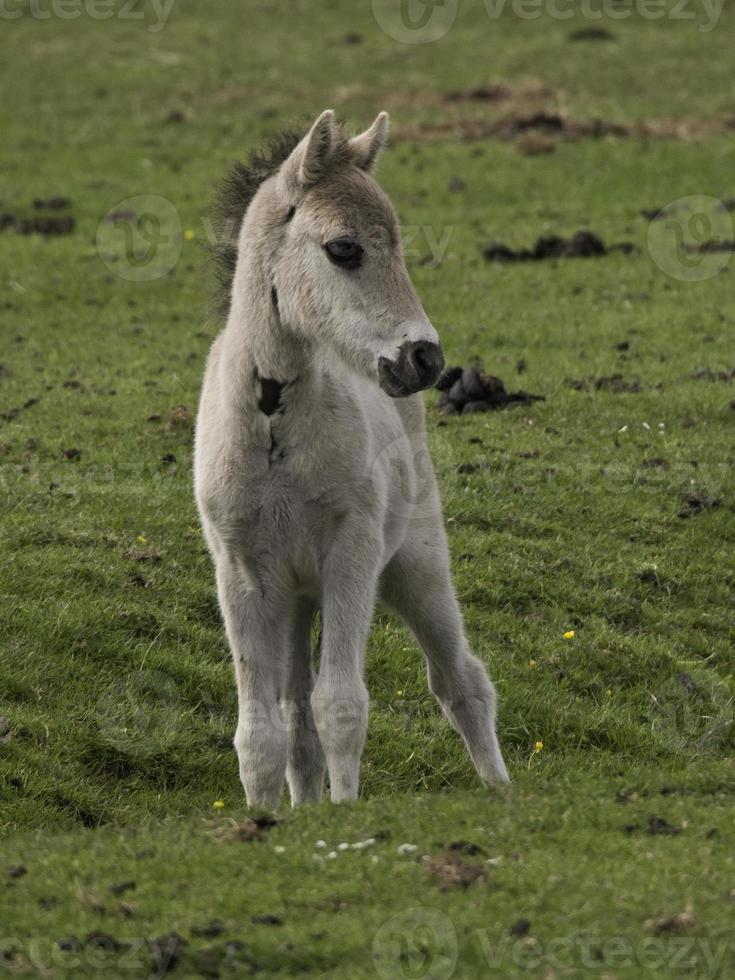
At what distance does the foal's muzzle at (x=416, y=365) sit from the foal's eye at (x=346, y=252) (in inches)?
21.4

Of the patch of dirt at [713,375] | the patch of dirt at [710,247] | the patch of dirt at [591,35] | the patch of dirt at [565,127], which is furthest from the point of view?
the patch of dirt at [591,35]

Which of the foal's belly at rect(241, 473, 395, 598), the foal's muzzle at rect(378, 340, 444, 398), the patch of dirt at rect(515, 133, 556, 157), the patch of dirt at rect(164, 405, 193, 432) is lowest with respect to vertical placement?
the patch of dirt at rect(164, 405, 193, 432)

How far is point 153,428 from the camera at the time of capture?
14852 mm

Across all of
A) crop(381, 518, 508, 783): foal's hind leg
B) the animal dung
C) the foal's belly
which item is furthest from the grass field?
the foal's belly

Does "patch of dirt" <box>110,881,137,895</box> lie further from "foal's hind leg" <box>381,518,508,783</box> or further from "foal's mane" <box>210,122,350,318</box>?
"foal's mane" <box>210,122,350,318</box>

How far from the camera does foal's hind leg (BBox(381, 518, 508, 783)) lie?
8797 mm

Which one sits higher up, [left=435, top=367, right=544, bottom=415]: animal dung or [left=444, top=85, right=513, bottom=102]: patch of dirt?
[left=444, top=85, right=513, bottom=102]: patch of dirt

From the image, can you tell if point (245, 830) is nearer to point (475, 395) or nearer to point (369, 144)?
point (369, 144)

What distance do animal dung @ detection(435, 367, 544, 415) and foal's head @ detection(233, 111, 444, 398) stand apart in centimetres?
775

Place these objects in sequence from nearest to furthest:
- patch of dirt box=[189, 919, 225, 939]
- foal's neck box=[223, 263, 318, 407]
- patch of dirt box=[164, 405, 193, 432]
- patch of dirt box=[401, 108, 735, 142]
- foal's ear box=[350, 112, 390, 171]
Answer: patch of dirt box=[189, 919, 225, 939] < foal's neck box=[223, 263, 318, 407] < foal's ear box=[350, 112, 390, 171] < patch of dirt box=[164, 405, 193, 432] < patch of dirt box=[401, 108, 735, 142]

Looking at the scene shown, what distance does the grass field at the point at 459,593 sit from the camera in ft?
20.4

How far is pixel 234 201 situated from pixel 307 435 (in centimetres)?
157

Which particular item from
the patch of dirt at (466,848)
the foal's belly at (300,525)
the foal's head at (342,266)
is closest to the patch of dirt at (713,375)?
the foal's head at (342,266)

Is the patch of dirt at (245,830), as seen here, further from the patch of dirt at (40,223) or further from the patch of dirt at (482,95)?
the patch of dirt at (482,95)
